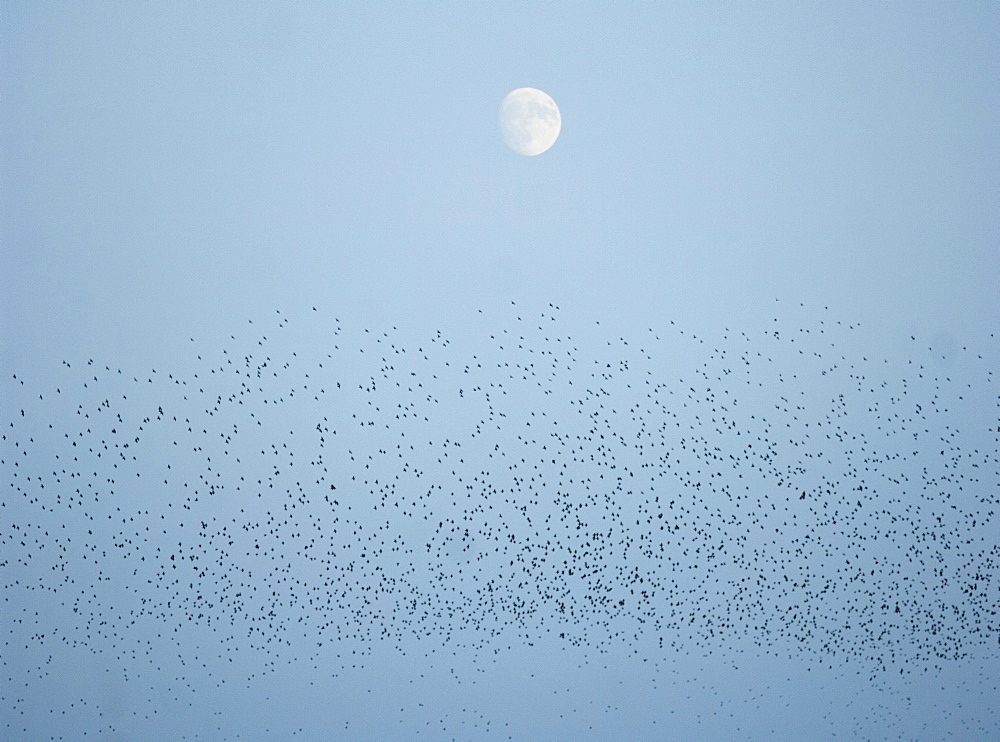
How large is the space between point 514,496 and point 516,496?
1 cm

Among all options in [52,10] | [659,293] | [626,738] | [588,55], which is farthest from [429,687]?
[52,10]

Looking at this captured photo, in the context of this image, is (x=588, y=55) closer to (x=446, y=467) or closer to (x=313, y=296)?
(x=313, y=296)

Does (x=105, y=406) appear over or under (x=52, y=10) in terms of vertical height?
under

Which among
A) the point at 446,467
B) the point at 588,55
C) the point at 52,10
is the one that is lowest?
the point at 446,467

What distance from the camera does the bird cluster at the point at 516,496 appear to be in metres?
5.40

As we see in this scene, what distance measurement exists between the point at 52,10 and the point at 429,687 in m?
5.37

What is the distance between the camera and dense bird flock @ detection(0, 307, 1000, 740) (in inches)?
213

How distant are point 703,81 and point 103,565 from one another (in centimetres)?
538

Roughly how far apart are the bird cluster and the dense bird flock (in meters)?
0.02

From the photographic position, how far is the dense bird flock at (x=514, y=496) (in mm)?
5402

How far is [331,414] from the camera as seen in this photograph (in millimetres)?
5453

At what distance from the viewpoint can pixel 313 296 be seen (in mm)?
5438

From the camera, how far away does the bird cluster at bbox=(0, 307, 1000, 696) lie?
5.40 meters

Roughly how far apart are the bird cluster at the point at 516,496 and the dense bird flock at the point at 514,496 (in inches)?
0.6
